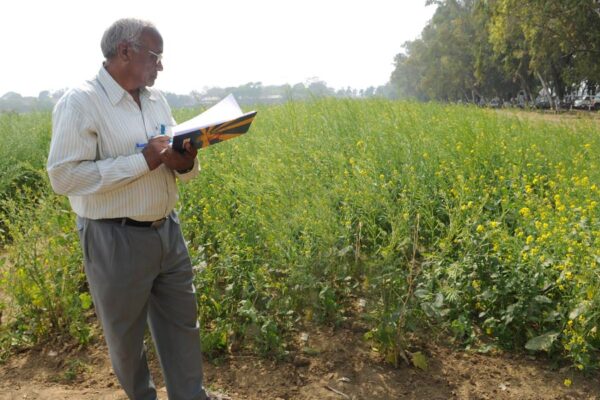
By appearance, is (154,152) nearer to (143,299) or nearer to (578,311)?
(143,299)

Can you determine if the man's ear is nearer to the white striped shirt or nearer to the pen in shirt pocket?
the white striped shirt

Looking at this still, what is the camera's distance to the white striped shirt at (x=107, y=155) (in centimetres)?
185

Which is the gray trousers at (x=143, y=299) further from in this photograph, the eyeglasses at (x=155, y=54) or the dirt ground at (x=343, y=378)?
the eyeglasses at (x=155, y=54)

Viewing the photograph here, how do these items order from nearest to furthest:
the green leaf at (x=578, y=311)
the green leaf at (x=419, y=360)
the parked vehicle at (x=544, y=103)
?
the green leaf at (x=578, y=311)
the green leaf at (x=419, y=360)
the parked vehicle at (x=544, y=103)

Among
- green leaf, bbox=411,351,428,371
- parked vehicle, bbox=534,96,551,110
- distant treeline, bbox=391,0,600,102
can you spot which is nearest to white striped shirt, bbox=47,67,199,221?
green leaf, bbox=411,351,428,371

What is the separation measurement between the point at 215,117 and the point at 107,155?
40cm

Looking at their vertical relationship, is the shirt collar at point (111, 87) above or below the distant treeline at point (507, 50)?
below

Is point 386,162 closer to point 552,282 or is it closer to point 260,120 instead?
point 552,282

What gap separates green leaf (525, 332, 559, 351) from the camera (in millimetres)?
2545

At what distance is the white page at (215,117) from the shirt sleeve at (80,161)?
0.19 m

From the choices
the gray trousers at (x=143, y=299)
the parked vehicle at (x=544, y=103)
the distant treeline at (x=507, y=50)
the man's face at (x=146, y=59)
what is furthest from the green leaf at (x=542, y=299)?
the parked vehicle at (x=544, y=103)

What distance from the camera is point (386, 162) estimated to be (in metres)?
4.37

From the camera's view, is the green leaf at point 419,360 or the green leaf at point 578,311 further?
the green leaf at point 419,360

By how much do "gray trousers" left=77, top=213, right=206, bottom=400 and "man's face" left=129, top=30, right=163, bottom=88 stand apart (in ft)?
1.73
